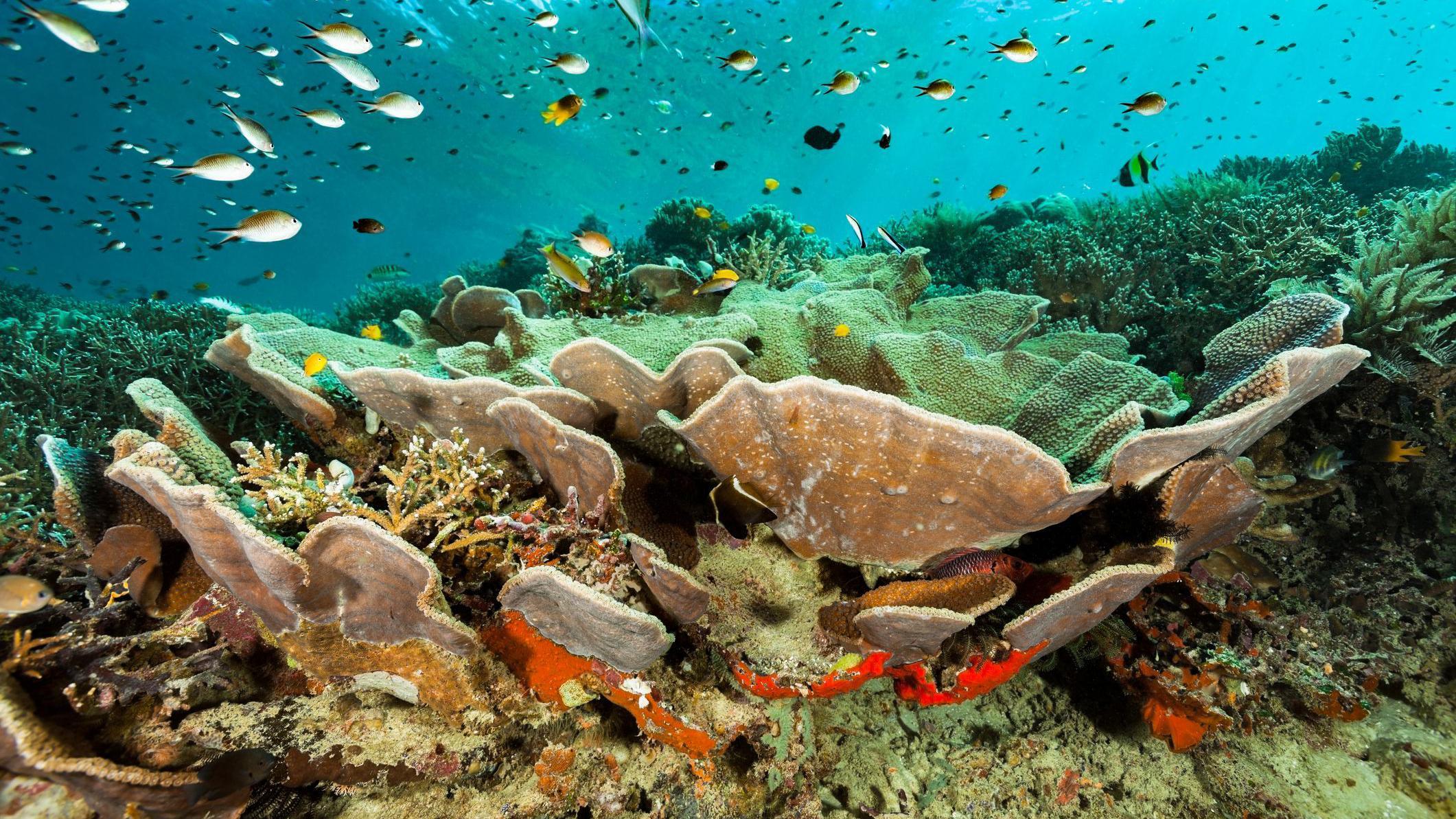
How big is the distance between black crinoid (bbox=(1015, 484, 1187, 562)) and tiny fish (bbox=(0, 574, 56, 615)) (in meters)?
3.74

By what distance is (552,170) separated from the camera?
55.1 meters

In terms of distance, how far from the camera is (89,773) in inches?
64.6

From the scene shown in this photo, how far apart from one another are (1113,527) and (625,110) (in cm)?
4867

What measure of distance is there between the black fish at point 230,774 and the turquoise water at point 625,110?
1351 cm

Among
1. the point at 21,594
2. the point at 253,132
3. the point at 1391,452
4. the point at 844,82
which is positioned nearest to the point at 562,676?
the point at 21,594

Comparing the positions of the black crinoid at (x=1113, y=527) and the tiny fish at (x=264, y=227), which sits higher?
the tiny fish at (x=264, y=227)

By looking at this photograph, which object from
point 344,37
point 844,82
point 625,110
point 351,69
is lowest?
point 625,110

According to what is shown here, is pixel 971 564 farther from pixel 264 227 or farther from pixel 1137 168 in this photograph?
pixel 1137 168

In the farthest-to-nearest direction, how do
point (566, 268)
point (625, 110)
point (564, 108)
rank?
point (625, 110) → point (564, 108) → point (566, 268)

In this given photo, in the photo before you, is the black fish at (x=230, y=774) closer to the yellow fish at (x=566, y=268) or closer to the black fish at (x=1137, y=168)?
the yellow fish at (x=566, y=268)

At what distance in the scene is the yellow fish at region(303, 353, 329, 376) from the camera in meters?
3.00

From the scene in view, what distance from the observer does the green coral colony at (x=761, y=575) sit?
1.88 m

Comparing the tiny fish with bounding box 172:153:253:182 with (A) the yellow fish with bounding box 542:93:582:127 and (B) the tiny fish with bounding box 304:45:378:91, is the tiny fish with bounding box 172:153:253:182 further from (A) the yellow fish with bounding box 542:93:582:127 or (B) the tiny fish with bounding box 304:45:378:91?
(A) the yellow fish with bounding box 542:93:582:127

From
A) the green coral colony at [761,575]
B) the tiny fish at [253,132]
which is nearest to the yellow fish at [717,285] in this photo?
the green coral colony at [761,575]
